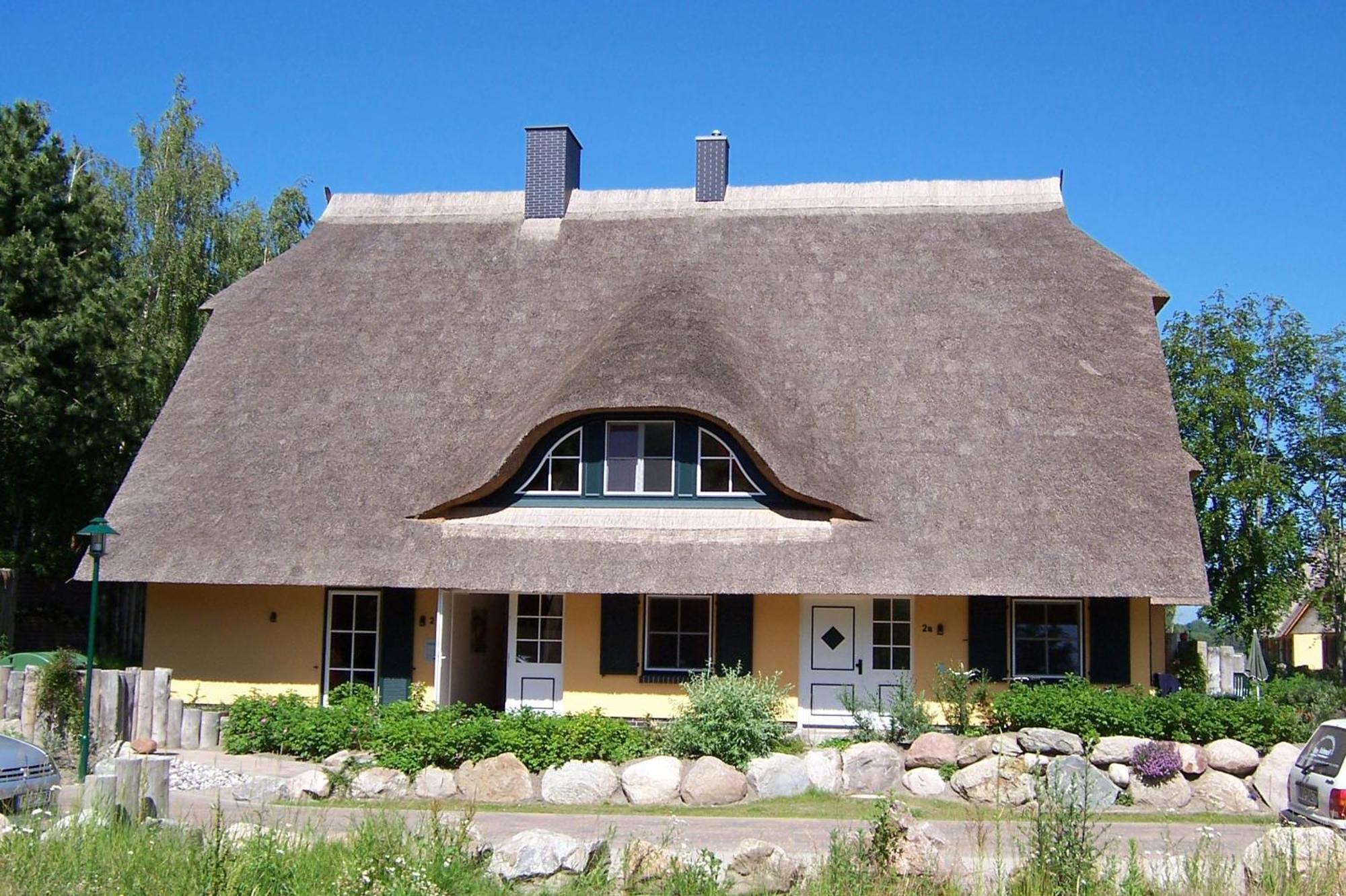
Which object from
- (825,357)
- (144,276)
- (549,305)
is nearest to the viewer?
(825,357)

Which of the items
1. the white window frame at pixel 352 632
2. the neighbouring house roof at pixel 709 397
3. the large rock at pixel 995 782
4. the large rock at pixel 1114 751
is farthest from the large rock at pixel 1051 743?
the white window frame at pixel 352 632

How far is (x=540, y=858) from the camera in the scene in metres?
9.47

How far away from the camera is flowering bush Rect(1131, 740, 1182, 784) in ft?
47.9

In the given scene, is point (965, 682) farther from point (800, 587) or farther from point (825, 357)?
point (825, 357)

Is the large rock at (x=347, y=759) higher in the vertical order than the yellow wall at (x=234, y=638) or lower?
lower

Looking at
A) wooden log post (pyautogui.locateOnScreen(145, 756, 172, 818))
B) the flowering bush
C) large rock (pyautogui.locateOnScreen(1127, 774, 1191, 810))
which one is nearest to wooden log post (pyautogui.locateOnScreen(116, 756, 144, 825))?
wooden log post (pyautogui.locateOnScreen(145, 756, 172, 818))

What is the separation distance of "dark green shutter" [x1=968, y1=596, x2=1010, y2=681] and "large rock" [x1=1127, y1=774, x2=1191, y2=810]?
135 inches

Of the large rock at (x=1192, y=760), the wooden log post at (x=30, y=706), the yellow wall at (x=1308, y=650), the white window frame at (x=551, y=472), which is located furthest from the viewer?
the yellow wall at (x=1308, y=650)

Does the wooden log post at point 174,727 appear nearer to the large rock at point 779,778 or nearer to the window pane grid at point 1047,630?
the large rock at point 779,778

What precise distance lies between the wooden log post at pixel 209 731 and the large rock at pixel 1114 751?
11274 mm

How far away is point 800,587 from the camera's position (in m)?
17.0

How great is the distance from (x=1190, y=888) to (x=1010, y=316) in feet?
44.3

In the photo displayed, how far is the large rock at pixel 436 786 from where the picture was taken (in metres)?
14.5

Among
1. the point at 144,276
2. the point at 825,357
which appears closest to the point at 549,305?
the point at 825,357
